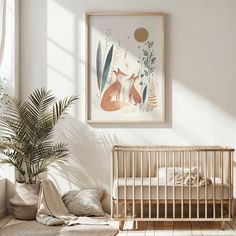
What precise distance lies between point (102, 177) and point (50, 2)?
6.35ft

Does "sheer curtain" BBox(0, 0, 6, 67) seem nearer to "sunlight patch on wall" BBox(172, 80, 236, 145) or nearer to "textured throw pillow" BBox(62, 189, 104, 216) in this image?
"textured throw pillow" BBox(62, 189, 104, 216)

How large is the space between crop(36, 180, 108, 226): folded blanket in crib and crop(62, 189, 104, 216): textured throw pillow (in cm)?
9

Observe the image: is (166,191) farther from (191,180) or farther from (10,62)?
(10,62)

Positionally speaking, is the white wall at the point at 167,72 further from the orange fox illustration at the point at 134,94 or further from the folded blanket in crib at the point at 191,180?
the folded blanket in crib at the point at 191,180

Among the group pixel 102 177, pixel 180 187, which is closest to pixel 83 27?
pixel 102 177

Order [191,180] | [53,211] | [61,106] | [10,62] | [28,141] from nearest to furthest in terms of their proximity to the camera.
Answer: [191,180] → [53,211] → [28,141] → [61,106] → [10,62]

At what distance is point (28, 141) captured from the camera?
5695 millimetres

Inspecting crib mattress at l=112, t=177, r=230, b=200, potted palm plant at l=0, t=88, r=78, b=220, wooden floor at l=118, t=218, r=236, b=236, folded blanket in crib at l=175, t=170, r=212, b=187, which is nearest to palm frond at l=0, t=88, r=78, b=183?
potted palm plant at l=0, t=88, r=78, b=220

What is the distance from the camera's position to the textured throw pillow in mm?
5730

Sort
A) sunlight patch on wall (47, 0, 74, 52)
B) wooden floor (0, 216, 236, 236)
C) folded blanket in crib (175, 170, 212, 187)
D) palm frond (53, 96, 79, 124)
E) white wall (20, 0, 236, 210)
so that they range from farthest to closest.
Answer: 1. sunlight patch on wall (47, 0, 74, 52)
2. white wall (20, 0, 236, 210)
3. palm frond (53, 96, 79, 124)
4. folded blanket in crib (175, 170, 212, 187)
5. wooden floor (0, 216, 236, 236)

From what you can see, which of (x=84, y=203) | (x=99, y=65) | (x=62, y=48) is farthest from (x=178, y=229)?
(x=62, y=48)

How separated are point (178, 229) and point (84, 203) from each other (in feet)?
3.32

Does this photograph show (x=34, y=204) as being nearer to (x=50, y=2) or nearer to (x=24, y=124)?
(x=24, y=124)

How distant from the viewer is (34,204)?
563cm
